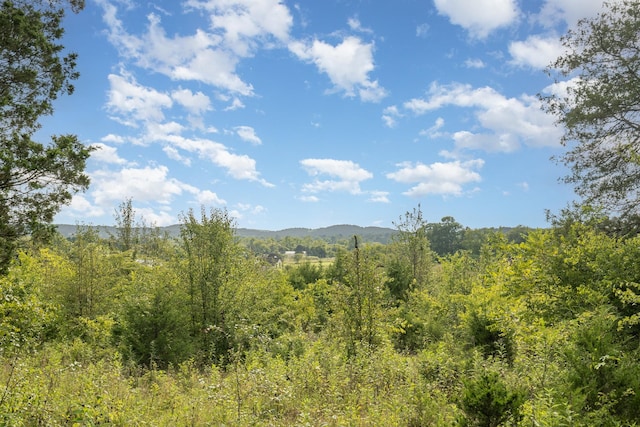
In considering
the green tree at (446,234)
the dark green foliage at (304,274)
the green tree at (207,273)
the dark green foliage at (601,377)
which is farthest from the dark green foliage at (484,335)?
the green tree at (446,234)

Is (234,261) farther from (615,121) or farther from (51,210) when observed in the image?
(615,121)

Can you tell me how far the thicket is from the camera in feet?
18.9

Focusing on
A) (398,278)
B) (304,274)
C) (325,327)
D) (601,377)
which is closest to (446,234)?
(304,274)

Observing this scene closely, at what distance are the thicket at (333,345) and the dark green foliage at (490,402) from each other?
20mm

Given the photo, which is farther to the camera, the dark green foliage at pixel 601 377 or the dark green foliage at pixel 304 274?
the dark green foliage at pixel 304 274

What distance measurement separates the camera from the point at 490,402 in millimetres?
4996

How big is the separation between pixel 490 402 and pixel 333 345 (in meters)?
7.93

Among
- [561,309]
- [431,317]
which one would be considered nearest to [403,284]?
[431,317]

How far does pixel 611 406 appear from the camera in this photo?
5547mm

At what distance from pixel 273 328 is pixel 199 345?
3446 millimetres

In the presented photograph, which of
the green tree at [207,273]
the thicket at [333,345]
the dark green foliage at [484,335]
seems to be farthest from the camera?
the green tree at [207,273]

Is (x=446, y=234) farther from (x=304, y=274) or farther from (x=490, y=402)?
(x=490, y=402)

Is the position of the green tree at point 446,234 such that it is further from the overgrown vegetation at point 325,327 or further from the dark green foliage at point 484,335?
the dark green foliage at point 484,335

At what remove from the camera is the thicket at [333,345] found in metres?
5.75
